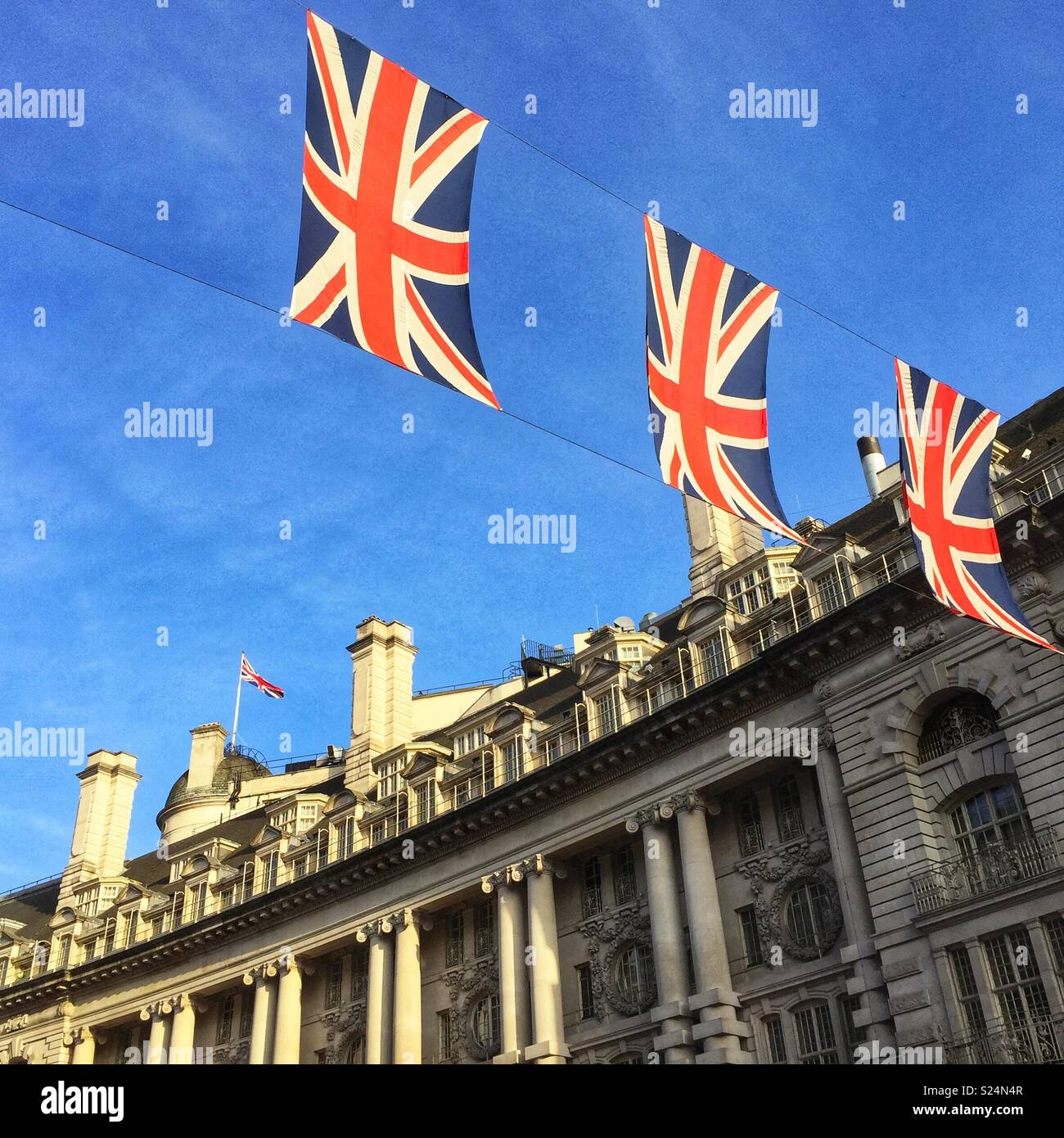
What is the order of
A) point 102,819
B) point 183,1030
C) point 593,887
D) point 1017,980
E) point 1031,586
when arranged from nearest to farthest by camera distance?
1. point 1017,980
2. point 1031,586
3. point 593,887
4. point 183,1030
5. point 102,819

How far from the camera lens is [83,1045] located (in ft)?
169

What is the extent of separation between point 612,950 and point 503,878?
4542 mm

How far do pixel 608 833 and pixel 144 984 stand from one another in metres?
24.7

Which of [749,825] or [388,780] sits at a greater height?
[388,780]

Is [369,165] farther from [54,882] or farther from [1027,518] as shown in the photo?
[54,882]

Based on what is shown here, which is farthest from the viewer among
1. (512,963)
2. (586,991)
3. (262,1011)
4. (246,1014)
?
(246,1014)

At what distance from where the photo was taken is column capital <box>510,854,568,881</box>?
37.6 metres

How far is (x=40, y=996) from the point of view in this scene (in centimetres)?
5384

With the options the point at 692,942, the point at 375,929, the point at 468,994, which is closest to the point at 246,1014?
the point at 375,929

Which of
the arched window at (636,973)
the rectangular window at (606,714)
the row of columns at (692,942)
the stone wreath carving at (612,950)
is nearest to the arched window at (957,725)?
the row of columns at (692,942)

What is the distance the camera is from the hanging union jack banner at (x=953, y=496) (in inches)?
→ 837

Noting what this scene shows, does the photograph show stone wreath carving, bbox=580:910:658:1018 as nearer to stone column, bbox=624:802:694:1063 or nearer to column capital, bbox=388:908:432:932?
stone column, bbox=624:802:694:1063

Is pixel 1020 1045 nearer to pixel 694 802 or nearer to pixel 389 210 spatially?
pixel 694 802

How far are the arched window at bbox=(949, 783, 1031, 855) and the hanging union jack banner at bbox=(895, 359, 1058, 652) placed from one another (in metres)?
6.52
